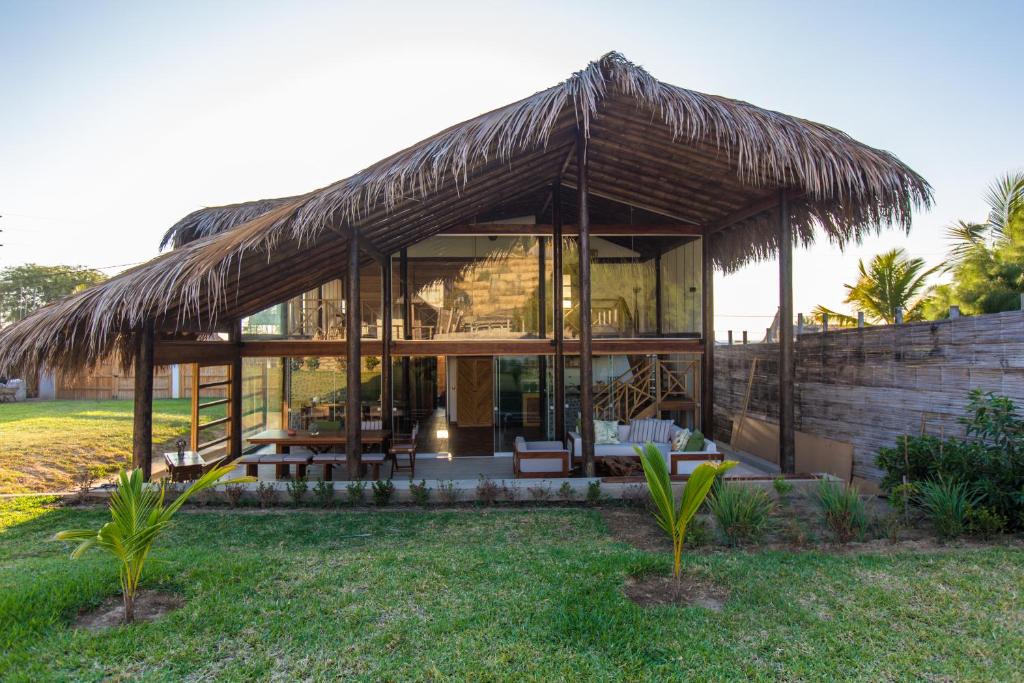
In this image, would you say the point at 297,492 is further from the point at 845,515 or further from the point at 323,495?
the point at 845,515

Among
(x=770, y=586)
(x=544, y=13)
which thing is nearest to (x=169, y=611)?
(x=770, y=586)

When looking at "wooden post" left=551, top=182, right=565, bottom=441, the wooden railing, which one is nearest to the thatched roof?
"wooden post" left=551, top=182, right=565, bottom=441

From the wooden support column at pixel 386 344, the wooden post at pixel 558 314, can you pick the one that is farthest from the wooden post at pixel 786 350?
the wooden support column at pixel 386 344

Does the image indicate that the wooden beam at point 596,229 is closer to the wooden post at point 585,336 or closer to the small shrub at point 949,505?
the wooden post at point 585,336

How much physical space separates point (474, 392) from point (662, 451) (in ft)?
18.8

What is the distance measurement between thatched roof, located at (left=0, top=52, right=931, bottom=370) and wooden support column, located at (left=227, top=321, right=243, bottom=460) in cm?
70

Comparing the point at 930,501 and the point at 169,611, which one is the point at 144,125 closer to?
the point at 169,611

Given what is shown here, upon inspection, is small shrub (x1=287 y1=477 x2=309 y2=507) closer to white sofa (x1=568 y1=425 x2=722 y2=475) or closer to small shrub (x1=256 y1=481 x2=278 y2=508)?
small shrub (x1=256 y1=481 x2=278 y2=508)

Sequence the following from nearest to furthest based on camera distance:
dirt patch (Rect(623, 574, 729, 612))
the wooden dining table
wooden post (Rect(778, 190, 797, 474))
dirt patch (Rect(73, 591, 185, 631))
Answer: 1. dirt patch (Rect(73, 591, 185, 631))
2. dirt patch (Rect(623, 574, 729, 612))
3. wooden post (Rect(778, 190, 797, 474))
4. the wooden dining table

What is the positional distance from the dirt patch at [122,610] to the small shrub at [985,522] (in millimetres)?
6495

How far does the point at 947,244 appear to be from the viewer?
982 centimetres

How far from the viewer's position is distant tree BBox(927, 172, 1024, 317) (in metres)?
8.55

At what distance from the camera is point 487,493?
6.97m

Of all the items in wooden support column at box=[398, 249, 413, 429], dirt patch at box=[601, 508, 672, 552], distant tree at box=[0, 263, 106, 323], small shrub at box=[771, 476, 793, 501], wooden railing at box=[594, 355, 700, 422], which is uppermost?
distant tree at box=[0, 263, 106, 323]
